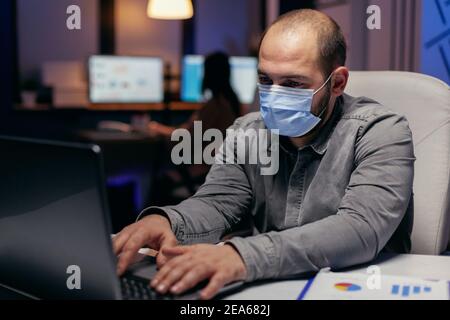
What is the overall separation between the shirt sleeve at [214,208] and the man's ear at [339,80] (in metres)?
0.29

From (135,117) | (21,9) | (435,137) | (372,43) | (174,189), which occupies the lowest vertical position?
(174,189)

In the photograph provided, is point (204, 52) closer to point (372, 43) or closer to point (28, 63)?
point (28, 63)

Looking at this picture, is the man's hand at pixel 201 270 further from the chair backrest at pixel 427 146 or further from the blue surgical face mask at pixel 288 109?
the chair backrest at pixel 427 146

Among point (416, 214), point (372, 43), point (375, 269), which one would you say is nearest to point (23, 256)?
point (375, 269)

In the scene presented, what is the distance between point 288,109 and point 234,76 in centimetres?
339

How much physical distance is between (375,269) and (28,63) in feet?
12.9

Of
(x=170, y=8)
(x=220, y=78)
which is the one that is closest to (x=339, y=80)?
(x=220, y=78)

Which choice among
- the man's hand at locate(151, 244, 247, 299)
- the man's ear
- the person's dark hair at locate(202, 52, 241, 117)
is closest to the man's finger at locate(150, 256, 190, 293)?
the man's hand at locate(151, 244, 247, 299)

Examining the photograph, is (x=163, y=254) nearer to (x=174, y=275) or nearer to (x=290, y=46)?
(x=174, y=275)

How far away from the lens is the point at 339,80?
1354 mm

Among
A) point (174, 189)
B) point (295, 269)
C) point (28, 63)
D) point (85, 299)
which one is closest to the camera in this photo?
point (85, 299)

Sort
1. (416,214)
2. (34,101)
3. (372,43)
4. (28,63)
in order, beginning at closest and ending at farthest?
(416,214)
(372,43)
(34,101)
(28,63)

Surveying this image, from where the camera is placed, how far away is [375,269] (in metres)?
1.08

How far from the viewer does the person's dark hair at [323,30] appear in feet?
4.24
